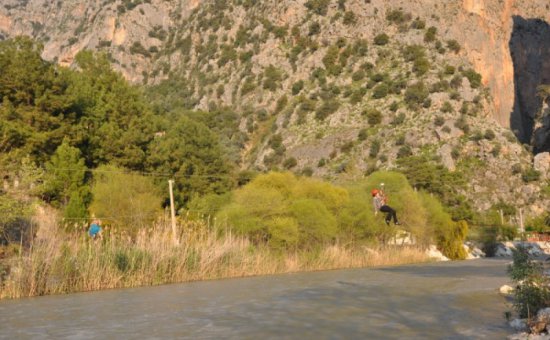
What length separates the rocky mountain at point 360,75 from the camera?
82.9m

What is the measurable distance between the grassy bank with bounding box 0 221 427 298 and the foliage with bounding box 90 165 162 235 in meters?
10.4

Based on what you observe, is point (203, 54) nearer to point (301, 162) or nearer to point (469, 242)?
point (301, 162)

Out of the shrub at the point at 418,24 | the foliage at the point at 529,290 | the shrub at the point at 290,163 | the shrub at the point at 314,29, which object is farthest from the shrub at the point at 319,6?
the foliage at the point at 529,290

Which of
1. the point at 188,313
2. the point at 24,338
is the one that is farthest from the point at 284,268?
the point at 24,338

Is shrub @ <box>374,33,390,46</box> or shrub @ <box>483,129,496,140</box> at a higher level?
shrub @ <box>374,33,390,46</box>

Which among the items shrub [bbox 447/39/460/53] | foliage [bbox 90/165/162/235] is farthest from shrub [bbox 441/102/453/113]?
foliage [bbox 90/165/162/235]

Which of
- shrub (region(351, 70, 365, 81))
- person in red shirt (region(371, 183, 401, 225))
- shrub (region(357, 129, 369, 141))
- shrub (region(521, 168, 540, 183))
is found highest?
shrub (region(351, 70, 365, 81))

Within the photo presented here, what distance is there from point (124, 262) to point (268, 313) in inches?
422

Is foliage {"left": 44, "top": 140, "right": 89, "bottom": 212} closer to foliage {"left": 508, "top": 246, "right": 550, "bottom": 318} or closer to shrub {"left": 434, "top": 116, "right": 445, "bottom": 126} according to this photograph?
foliage {"left": 508, "top": 246, "right": 550, "bottom": 318}

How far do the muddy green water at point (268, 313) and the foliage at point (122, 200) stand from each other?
1717cm

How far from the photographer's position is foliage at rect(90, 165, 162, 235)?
42312mm

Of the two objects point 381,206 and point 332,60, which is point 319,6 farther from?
point 381,206

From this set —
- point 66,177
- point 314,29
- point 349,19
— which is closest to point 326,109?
point 314,29

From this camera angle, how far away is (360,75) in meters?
96.9
